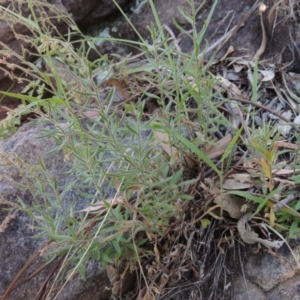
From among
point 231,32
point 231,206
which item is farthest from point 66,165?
point 231,32

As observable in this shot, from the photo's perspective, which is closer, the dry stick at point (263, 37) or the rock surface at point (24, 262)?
the rock surface at point (24, 262)

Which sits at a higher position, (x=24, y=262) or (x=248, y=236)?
(x=24, y=262)

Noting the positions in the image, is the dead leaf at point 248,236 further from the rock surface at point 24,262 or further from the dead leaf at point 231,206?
the rock surface at point 24,262

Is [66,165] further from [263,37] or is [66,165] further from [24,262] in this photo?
[263,37]

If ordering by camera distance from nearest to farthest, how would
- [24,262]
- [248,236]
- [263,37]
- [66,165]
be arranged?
[248,236]
[24,262]
[66,165]
[263,37]

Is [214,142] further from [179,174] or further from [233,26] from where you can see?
[233,26]

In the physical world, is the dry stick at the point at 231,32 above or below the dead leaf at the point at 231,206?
above

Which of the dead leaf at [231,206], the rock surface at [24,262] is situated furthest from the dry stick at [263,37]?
the rock surface at [24,262]

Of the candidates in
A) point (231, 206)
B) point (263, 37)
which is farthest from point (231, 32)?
point (231, 206)

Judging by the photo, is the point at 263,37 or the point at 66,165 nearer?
the point at 66,165

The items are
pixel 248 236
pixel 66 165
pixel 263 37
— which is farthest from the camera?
pixel 263 37

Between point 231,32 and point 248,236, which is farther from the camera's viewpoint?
point 231,32
